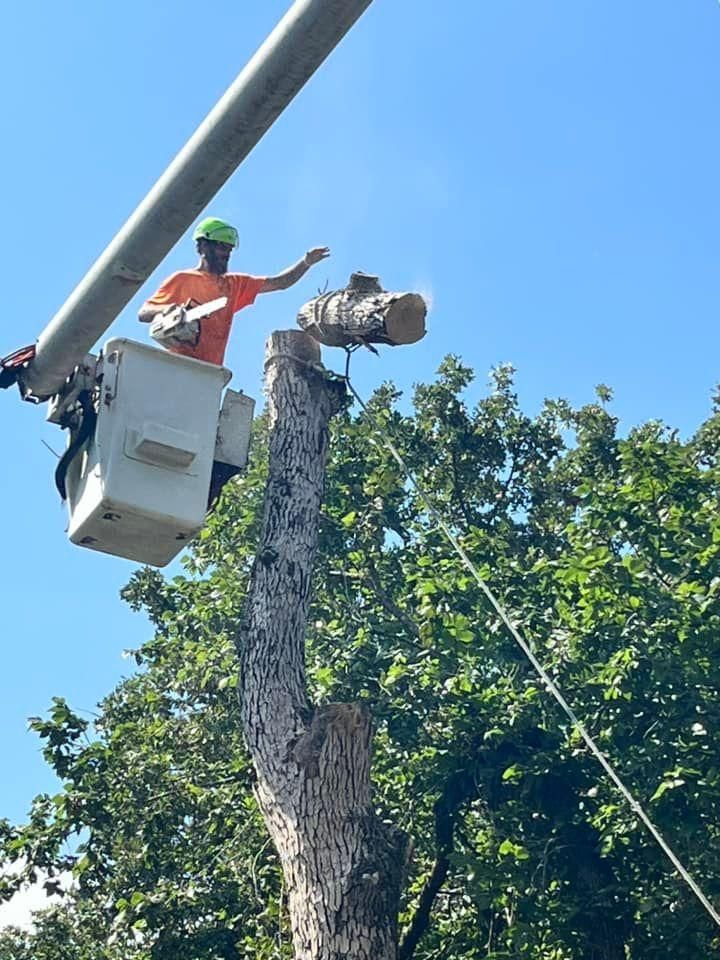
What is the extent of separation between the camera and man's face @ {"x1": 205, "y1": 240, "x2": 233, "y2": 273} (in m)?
6.05

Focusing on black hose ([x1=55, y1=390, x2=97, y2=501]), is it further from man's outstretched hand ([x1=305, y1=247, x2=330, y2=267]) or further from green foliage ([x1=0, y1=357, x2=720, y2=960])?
green foliage ([x1=0, y1=357, x2=720, y2=960])

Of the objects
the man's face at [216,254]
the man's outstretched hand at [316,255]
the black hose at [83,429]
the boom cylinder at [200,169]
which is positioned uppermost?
the man's outstretched hand at [316,255]

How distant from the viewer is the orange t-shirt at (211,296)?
17.6 ft

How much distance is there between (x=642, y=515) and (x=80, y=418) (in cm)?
629

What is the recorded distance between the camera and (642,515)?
375 inches

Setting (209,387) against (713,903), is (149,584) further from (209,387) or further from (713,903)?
(209,387)

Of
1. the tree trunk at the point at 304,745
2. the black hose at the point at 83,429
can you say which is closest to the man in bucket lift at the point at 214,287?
the black hose at the point at 83,429

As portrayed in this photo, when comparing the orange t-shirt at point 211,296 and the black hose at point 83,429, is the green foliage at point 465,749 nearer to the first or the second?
the orange t-shirt at point 211,296

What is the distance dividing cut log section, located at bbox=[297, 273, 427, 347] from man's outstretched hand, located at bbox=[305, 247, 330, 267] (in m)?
0.58

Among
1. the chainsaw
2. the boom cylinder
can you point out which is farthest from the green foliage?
the boom cylinder

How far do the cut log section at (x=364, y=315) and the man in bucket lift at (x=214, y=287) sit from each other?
1.95ft

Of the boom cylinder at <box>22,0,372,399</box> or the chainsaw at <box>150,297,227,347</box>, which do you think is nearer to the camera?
the boom cylinder at <box>22,0,372,399</box>

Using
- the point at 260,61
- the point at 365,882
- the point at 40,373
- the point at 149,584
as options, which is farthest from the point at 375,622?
the point at 260,61

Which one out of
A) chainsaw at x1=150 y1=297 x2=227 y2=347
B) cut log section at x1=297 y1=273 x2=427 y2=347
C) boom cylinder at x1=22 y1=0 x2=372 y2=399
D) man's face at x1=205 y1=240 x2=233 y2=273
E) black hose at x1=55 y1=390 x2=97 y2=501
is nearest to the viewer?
boom cylinder at x1=22 y1=0 x2=372 y2=399
